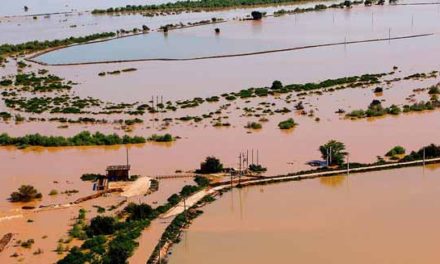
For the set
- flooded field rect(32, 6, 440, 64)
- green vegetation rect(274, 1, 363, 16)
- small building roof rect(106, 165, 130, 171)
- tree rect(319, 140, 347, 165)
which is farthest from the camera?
green vegetation rect(274, 1, 363, 16)

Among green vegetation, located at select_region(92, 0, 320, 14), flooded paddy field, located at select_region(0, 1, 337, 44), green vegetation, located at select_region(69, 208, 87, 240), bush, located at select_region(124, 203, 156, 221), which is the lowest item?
green vegetation, located at select_region(69, 208, 87, 240)

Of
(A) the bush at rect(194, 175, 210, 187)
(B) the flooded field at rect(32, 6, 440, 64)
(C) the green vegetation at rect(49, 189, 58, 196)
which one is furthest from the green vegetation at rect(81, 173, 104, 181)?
(B) the flooded field at rect(32, 6, 440, 64)

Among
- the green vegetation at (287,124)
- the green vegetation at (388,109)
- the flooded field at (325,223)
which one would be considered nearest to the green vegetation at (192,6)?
the green vegetation at (388,109)

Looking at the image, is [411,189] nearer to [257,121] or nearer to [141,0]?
[257,121]

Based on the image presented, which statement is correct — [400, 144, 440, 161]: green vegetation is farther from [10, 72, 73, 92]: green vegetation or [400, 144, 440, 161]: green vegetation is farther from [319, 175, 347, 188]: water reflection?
[10, 72, 73, 92]: green vegetation

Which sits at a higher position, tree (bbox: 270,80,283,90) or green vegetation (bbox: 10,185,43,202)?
tree (bbox: 270,80,283,90)

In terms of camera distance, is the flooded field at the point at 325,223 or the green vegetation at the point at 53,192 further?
the green vegetation at the point at 53,192

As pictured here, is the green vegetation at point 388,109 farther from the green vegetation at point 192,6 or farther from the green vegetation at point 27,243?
the green vegetation at point 192,6
